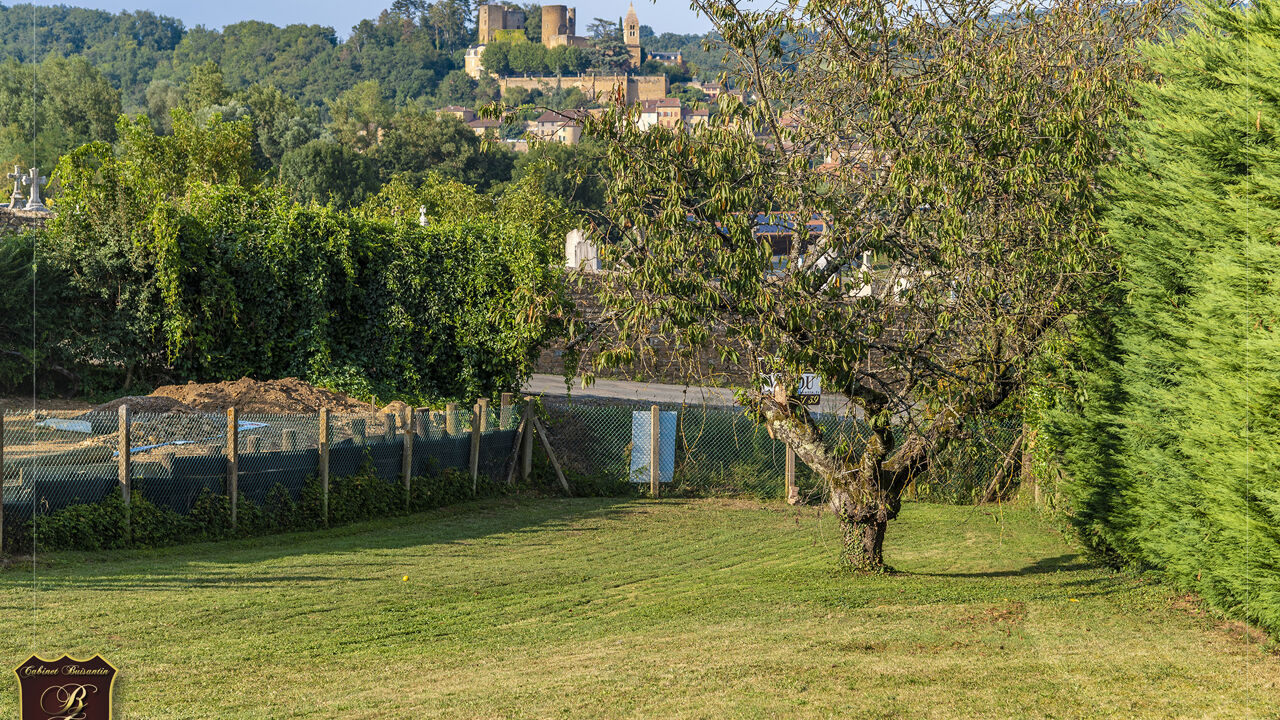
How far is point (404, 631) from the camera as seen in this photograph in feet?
28.5

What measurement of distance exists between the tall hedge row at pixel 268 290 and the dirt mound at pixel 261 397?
126 cm

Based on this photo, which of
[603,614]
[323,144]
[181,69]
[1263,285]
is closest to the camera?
[1263,285]

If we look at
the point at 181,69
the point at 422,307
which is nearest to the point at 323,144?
the point at 422,307

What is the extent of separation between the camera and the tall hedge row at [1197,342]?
7008mm

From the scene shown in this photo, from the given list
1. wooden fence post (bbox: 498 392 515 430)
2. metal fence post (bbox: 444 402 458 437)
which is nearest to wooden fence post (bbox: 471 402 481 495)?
metal fence post (bbox: 444 402 458 437)

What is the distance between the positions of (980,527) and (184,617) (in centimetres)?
1083

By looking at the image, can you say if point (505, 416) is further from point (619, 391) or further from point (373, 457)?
point (619, 391)

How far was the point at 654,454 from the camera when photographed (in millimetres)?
18219

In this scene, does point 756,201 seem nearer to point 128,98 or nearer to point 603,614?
point 603,614

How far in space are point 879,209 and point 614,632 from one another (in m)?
4.57

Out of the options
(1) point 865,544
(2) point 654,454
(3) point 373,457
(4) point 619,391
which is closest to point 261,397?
(3) point 373,457

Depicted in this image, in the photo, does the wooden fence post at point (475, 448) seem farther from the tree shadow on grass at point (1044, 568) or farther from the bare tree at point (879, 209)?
the tree shadow on grass at point (1044, 568)

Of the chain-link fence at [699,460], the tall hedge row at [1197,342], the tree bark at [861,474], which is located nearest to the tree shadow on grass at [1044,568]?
the tree bark at [861,474]

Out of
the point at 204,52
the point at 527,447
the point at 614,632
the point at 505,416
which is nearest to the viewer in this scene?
the point at 614,632
